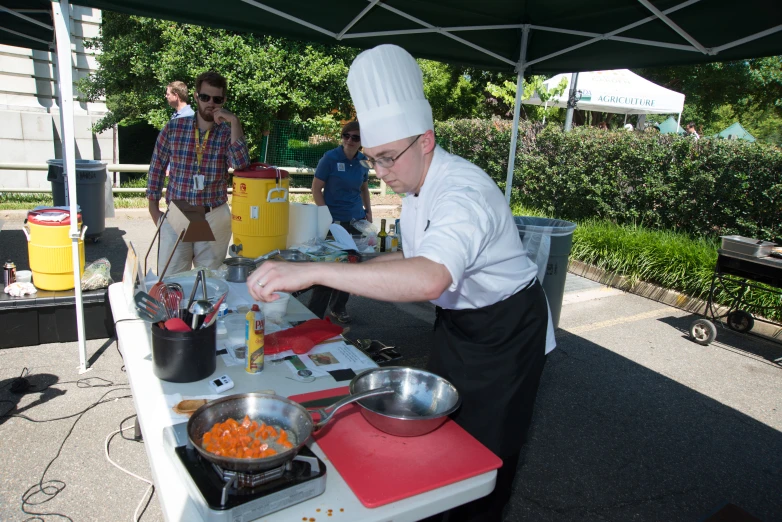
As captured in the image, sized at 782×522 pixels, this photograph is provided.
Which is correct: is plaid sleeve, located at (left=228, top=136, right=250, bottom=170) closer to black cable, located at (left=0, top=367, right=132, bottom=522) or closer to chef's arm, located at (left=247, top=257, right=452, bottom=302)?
black cable, located at (left=0, top=367, right=132, bottom=522)

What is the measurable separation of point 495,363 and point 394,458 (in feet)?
1.66

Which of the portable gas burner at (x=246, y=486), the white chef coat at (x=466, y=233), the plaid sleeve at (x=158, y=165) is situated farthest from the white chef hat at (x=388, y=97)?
the plaid sleeve at (x=158, y=165)

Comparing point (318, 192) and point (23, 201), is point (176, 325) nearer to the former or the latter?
point (318, 192)

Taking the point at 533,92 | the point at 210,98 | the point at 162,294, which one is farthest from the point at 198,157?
the point at 533,92

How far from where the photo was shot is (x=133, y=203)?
30.6ft

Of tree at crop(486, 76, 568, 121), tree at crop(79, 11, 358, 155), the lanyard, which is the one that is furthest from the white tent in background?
the lanyard

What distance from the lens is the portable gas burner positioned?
116cm

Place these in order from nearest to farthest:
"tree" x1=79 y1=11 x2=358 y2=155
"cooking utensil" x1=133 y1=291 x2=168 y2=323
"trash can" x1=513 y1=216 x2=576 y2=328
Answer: "cooking utensil" x1=133 y1=291 x2=168 y2=323 < "trash can" x1=513 y1=216 x2=576 y2=328 < "tree" x1=79 y1=11 x2=358 y2=155

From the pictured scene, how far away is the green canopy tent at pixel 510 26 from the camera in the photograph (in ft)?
11.5

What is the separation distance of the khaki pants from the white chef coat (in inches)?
101

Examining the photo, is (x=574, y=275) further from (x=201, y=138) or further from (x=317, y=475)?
(x=317, y=475)

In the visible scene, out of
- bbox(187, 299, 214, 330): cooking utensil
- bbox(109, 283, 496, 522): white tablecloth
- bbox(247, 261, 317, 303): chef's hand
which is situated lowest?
bbox(109, 283, 496, 522): white tablecloth

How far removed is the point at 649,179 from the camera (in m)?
7.42

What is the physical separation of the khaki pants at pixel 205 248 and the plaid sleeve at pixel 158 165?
293 mm
